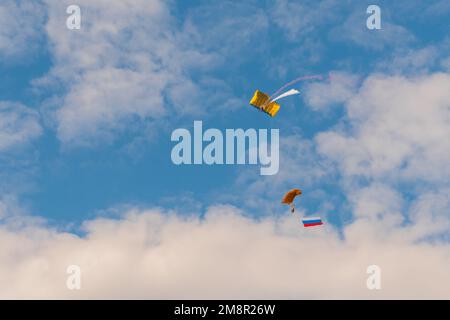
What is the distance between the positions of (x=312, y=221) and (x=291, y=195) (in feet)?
14.7

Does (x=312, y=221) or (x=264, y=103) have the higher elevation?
(x=264, y=103)

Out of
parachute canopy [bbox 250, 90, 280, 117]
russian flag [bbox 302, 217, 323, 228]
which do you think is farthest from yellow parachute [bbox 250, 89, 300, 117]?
russian flag [bbox 302, 217, 323, 228]

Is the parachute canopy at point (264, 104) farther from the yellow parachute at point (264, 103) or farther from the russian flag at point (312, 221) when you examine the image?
the russian flag at point (312, 221)

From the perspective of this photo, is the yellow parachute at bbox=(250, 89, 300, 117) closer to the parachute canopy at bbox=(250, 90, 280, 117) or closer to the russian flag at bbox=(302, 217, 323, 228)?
the parachute canopy at bbox=(250, 90, 280, 117)

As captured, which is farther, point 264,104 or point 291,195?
point 291,195

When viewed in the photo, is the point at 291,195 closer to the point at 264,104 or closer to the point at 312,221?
the point at 312,221

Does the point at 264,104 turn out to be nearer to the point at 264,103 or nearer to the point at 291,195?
the point at 264,103

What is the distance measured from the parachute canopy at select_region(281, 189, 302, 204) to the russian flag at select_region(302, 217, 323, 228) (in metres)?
3.04

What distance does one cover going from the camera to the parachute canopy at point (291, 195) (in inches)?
2960

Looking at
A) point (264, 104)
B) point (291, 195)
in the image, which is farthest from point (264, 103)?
point (291, 195)

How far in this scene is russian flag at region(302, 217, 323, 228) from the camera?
2953 inches

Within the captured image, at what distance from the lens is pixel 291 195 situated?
248 feet
